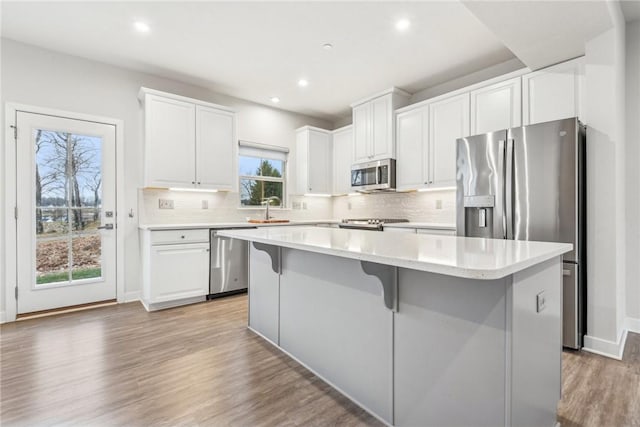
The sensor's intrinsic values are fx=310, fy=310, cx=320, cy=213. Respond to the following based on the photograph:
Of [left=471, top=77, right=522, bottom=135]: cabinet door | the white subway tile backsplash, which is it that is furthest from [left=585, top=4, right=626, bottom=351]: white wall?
the white subway tile backsplash

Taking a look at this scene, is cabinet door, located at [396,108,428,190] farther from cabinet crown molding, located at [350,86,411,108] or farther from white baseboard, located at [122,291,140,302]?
white baseboard, located at [122,291,140,302]

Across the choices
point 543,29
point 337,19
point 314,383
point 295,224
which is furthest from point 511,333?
point 295,224

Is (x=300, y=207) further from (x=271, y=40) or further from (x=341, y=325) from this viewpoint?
(x=341, y=325)

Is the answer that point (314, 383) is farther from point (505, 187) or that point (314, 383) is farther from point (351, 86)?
point (351, 86)

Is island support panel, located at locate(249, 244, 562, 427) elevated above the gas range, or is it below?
below

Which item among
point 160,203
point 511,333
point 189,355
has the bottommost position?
point 189,355

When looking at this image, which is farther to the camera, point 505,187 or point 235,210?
point 235,210

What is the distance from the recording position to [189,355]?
7.24 ft

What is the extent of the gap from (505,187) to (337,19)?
2017 mm

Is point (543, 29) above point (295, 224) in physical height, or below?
above

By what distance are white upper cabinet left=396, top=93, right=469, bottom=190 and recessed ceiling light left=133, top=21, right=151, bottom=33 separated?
2975mm

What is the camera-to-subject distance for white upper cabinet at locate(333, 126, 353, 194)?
5000 millimetres

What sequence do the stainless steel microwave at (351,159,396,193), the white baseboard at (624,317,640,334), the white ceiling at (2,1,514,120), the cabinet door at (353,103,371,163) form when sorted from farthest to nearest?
the cabinet door at (353,103,371,163) < the stainless steel microwave at (351,159,396,193) < the white baseboard at (624,317,640,334) < the white ceiling at (2,1,514,120)

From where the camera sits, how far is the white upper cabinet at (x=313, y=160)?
5.02 metres
